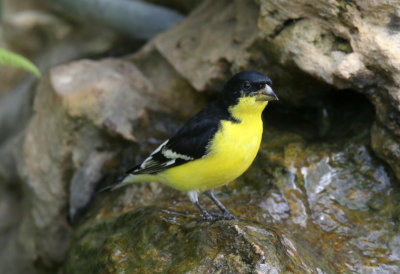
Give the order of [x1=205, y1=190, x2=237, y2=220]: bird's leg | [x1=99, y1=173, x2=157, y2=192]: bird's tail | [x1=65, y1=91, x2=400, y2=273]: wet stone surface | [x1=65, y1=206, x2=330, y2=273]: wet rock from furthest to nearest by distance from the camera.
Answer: [x1=99, y1=173, x2=157, y2=192]: bird's tail
[x1=205, y1=190, x2=237, y2=220]: bird's leg
[x1=65, y1=91, x2=400, y2=273]: wet stone surface
[x1=65, y1=206, x2=330, y2=273]: wet rock

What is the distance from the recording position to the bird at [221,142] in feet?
12.3

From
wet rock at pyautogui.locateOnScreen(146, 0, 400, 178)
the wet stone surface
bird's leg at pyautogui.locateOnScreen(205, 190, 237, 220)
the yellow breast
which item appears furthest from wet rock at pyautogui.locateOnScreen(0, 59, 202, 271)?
the yellow breast

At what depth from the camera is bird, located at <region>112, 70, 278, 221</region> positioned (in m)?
3.75

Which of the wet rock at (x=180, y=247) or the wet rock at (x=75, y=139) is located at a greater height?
the wet rock at (x=180, y=247)

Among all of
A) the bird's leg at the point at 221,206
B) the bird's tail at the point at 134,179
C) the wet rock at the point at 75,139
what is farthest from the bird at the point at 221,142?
the wet rock at the point at 75,139

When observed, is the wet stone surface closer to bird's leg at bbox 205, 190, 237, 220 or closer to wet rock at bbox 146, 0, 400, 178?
bird's leg at bbox 205, 190, 237, 220

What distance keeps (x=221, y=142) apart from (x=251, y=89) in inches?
19.2

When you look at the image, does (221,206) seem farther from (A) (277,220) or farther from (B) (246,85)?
(B) (246,85)

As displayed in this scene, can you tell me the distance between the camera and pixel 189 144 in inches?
157

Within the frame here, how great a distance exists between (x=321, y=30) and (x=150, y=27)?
3.09m

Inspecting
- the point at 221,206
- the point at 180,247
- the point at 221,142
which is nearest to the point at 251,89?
the point at 221,142

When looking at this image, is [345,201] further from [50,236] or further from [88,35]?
[88,35]

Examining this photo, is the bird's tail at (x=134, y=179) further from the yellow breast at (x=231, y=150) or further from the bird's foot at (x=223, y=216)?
the bird's foot at (x=223, y=216)

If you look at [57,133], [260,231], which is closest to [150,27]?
[57,133]
